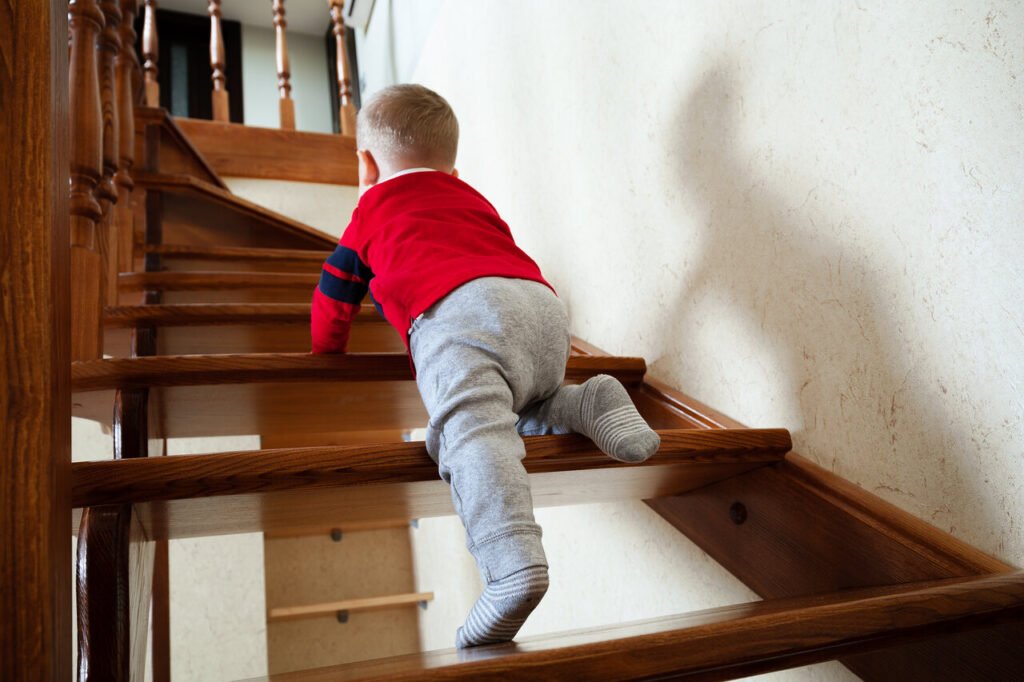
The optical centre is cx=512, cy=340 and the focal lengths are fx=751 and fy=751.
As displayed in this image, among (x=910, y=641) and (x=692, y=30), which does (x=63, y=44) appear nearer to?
(x=910, y=641)

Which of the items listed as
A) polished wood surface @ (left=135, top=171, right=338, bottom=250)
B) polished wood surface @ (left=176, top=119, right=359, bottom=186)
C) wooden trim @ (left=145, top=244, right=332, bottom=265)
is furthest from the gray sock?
polished wood surface @ (left=176, top=119, right=359, bottom=186)

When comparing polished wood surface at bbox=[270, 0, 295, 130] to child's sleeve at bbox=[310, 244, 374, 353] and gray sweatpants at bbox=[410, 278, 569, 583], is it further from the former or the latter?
gray sweatpants at bbox=[410, 278, 569, 583]

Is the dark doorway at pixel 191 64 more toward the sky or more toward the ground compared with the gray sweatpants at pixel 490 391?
more toward the sky

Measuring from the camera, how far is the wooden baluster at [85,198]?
116 centimetres

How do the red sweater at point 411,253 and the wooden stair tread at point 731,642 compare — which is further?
the red sweater at point 411,253

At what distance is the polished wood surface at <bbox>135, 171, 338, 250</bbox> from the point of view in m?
2.15

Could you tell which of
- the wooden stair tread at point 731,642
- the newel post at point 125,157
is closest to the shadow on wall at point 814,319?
the wooden stair tread at point 731,642

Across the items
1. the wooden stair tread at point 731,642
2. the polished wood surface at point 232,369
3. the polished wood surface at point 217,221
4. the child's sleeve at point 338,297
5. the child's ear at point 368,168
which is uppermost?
the polished wood surface at point 217,221

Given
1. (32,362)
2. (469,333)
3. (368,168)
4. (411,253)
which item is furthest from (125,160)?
(32,362)

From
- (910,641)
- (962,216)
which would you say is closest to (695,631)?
(910,641)

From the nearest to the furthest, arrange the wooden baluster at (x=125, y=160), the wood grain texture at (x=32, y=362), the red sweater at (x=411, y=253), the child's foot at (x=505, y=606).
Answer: the wood grain texture at (x=32, y=362)
the child's foot at (x=505, y=606)
the red sweater at (x=411, y=253)
the wooden baluster at (x=125, y=160)

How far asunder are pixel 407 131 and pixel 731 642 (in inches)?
A: 34.5

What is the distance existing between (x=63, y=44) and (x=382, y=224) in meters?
0.57

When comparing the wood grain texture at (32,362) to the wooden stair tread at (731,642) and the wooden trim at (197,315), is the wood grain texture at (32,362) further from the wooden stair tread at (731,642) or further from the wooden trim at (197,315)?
the wooden trim at (197,315)
